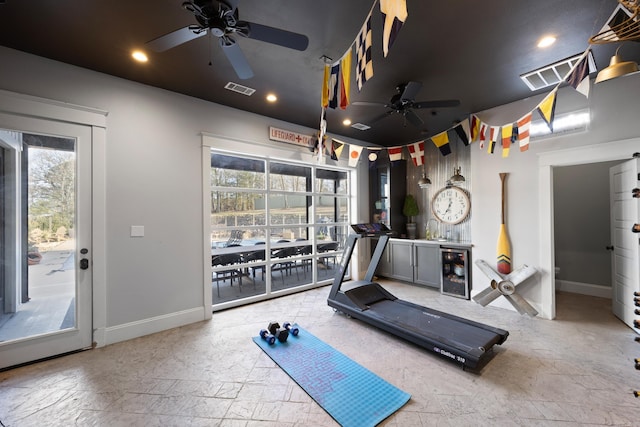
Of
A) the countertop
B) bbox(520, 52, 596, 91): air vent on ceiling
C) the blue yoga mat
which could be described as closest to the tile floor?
the blue yoga mat

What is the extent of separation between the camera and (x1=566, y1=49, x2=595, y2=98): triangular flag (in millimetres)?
2410

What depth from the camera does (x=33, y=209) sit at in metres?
2.82

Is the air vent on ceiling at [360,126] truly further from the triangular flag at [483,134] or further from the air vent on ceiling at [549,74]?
the air vent on ceiling at [549,74]

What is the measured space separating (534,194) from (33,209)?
633 cm

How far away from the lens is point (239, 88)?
11.4 feet

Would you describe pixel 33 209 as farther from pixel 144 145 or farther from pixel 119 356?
pixel 119 356

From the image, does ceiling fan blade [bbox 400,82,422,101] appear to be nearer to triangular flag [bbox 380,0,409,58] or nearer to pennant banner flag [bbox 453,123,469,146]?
pennant banner flag [bbox 453,123,469,146]

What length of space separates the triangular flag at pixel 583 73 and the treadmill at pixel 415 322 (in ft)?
8.38

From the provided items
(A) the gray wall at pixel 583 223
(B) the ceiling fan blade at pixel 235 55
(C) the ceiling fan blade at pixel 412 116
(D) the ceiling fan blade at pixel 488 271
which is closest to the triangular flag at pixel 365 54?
(B) the ceiling fan blade at pixel 235 55

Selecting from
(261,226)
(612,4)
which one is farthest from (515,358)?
(261,226)

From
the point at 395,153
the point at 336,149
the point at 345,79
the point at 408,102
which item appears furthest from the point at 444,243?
the point at 345,79

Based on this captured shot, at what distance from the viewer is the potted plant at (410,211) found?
579 cm

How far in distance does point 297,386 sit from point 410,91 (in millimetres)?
3336

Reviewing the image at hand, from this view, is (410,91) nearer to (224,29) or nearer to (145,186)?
(224,29)
